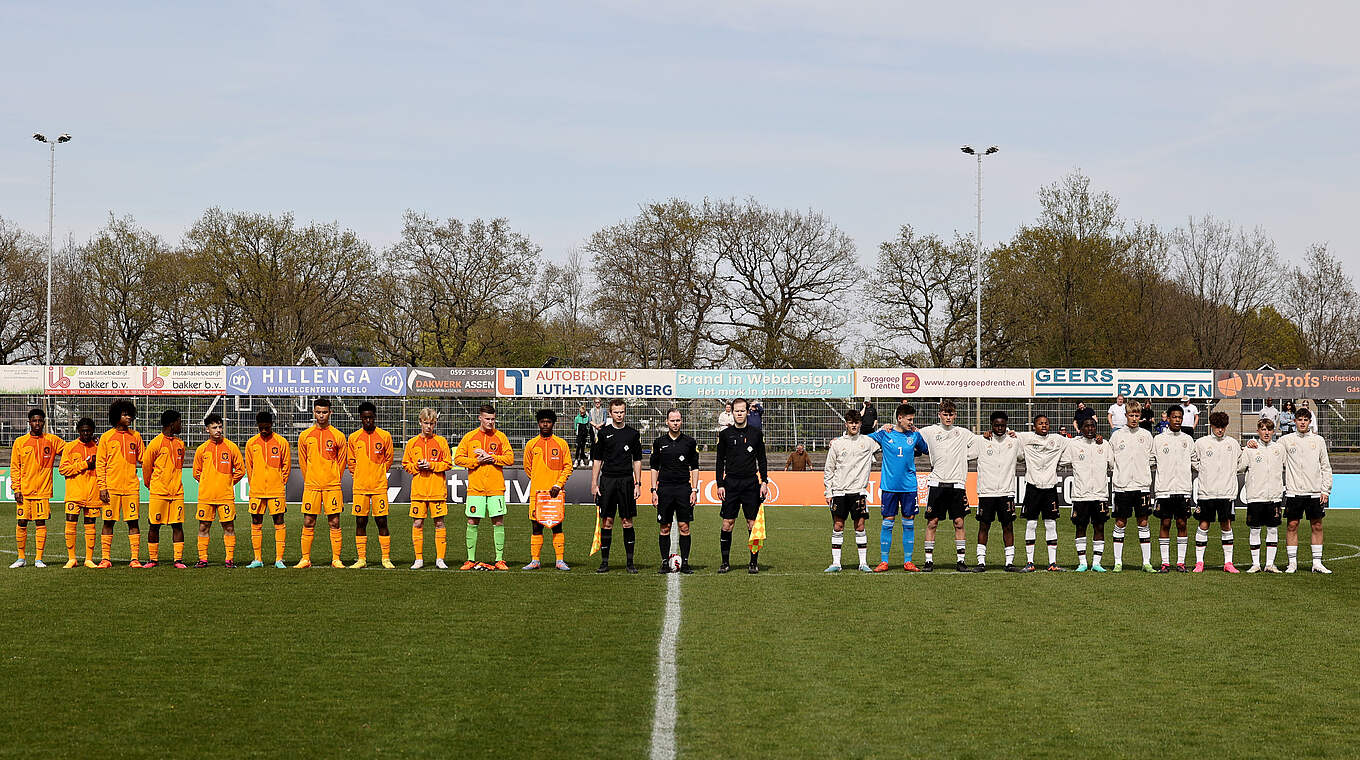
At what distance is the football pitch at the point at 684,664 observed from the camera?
7219 millimetres

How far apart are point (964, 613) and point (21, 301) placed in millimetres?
61275

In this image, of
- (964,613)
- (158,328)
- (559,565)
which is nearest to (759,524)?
(559,565)

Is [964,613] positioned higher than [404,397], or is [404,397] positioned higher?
[404,397]

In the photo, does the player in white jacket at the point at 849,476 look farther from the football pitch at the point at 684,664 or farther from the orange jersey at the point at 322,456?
the orange jersey at the point at 322,456

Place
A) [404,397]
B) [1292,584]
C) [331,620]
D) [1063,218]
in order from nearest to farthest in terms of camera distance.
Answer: [331,620]
[1292,584]
[404,397]
[1063,218]

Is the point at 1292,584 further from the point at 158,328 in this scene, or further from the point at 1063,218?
the point at 158,328

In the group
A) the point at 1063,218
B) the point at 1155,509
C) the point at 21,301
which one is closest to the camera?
the point at 1155,509

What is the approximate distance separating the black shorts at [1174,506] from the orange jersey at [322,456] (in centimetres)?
1023

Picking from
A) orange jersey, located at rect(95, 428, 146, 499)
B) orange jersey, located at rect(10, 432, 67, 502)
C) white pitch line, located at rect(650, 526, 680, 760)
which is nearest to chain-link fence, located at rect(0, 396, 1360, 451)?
orange jersey, located at rect(10, 432, 67, 502)

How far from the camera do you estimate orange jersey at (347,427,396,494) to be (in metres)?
15.3

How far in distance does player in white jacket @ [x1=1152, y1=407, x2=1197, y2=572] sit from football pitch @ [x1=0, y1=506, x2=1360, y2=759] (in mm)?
891

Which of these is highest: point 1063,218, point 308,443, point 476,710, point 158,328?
point 1063,218

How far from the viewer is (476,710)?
7.83m

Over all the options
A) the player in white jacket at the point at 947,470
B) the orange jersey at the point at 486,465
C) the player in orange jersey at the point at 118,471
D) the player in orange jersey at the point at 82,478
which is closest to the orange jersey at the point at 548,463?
the orange jersey at the point at 486,465
